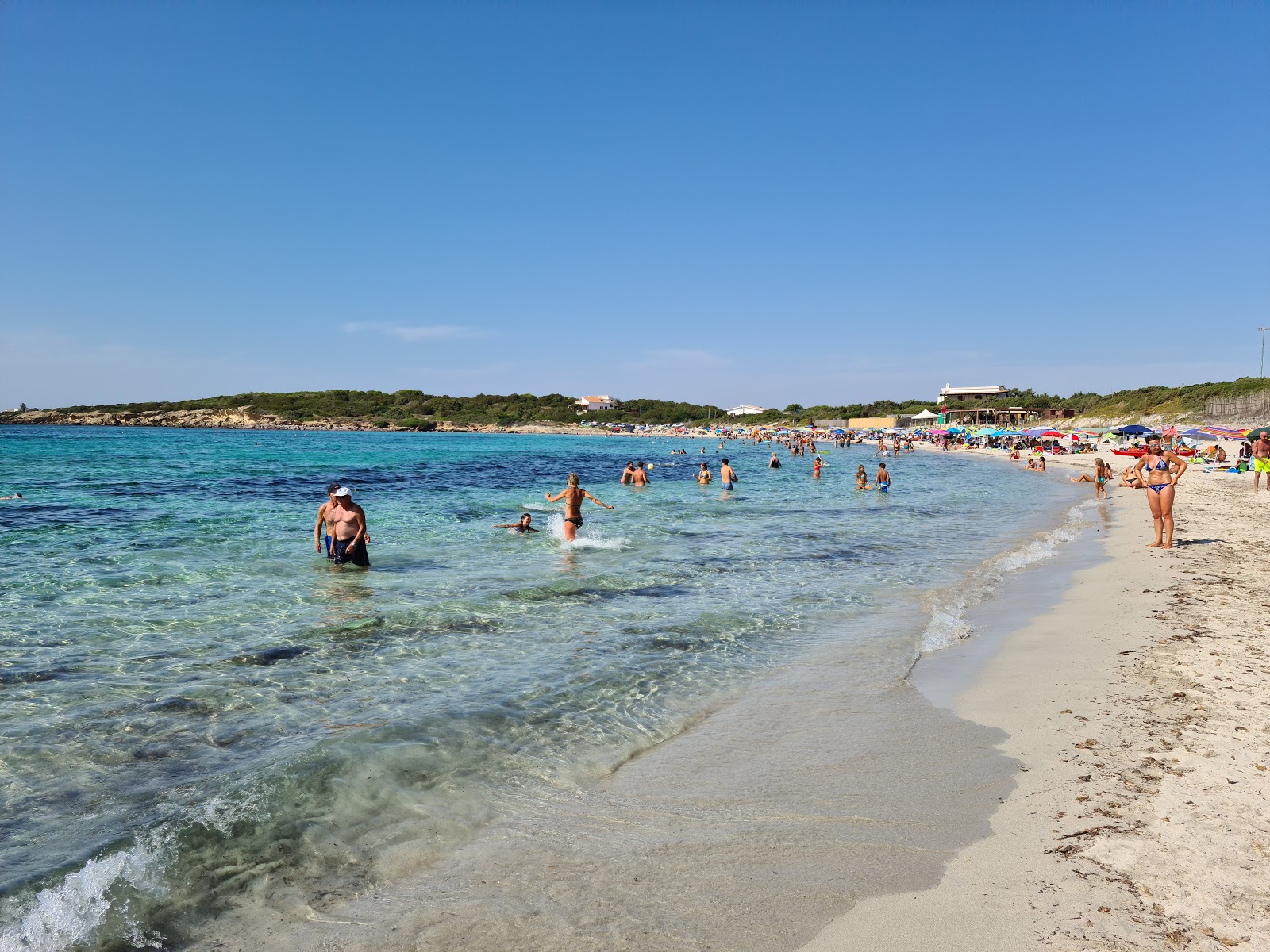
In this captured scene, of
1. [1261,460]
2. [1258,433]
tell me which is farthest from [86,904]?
[1258,433]

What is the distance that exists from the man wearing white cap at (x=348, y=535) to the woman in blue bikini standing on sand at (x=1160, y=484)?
13.7m

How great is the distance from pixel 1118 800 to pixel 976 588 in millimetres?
7278

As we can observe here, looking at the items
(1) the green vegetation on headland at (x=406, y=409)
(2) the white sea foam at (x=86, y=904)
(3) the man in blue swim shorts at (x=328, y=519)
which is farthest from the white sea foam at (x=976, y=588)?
(1) the green vegetation on headland at (x=406, y=409)

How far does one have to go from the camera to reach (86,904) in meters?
3.41

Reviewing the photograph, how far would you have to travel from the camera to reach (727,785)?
4621 millimetres

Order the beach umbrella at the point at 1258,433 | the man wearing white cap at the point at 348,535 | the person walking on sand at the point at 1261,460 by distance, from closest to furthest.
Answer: the man wearing white cap at the point at 348,535, the person walking on sand at the point at 1261,460, the beach umbrella at the point at 1258,433

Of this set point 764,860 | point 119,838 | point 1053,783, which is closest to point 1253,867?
point 1053,783

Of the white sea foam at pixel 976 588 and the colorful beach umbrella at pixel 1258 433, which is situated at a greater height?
the colorful beach umbrella at pixel 1258 433

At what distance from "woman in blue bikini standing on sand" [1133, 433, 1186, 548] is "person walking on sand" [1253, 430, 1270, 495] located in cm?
1345

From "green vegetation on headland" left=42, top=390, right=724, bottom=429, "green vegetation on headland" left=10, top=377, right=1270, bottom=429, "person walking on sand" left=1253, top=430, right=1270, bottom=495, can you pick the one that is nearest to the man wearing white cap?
"person walking on sand" left=1253, top=430, right=1270, bottom=495

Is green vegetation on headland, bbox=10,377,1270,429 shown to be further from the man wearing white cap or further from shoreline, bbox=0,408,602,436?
the man wearing white cap

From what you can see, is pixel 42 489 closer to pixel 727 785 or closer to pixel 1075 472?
pixel 727 785

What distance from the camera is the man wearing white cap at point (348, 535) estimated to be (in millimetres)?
11984

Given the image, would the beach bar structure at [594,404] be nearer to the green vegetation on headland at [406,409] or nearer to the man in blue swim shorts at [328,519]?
the green vegetation on headland at [406,409]
